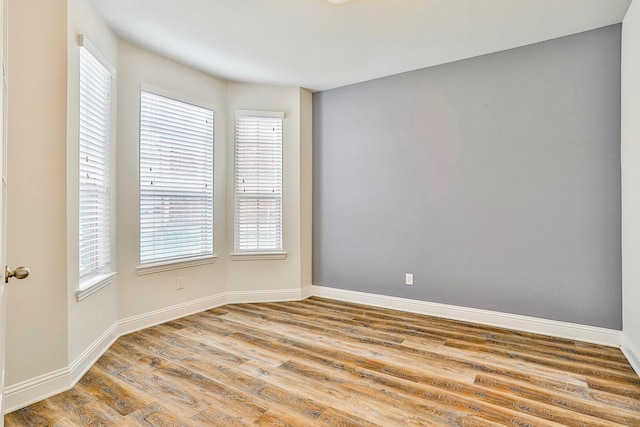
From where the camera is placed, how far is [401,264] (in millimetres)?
4008

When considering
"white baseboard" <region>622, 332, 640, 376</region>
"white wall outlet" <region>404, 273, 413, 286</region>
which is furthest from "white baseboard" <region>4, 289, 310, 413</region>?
"white baseboard" <region>622, 332, 640, 376</region>

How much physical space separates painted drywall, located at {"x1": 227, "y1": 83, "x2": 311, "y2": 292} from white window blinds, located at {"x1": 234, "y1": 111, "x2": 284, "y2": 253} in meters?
0.09

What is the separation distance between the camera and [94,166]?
2.79m

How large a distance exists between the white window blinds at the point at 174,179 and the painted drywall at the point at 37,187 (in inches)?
44.2

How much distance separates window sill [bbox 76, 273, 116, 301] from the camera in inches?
98.0

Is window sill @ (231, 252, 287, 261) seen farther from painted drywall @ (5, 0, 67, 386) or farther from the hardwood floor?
painted drywall @ (5, 0, 67, 386)

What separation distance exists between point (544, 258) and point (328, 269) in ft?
7.64

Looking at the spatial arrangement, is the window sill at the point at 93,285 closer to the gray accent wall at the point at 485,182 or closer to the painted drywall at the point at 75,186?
the painted drywall at the point at 75,186

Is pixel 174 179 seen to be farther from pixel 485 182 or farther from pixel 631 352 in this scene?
pixel 631 352

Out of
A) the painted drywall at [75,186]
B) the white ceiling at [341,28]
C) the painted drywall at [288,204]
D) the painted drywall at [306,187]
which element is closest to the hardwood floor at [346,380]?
the painted drywall at [75,186]

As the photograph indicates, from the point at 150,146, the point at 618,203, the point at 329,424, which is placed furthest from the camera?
the point at 150,146

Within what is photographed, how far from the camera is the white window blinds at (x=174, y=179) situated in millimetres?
3451

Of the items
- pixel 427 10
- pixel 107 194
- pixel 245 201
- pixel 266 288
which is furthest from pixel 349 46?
pixel 266 288

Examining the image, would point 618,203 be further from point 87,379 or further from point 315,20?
point 87,379
